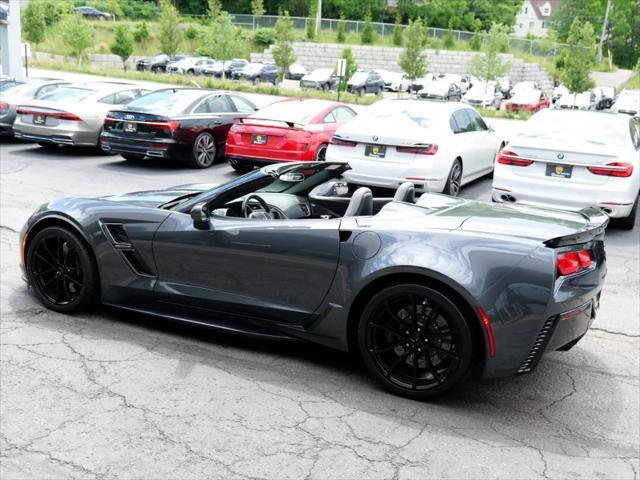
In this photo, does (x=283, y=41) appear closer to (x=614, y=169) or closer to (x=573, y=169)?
(x=573, y=169)

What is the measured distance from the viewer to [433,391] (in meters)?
4.13

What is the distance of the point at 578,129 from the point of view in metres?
9.38

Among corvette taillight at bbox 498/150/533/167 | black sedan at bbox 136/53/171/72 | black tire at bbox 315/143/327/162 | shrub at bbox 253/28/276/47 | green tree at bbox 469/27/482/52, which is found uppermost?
green tree at bbox 469/27/482/52

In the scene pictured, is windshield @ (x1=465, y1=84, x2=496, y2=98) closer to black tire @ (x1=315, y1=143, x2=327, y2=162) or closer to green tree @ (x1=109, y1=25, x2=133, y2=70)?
green tree @ (x1=109, y1=25, x2=133, y2=70)

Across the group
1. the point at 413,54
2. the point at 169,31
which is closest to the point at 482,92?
the point at 413,54

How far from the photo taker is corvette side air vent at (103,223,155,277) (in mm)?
4980

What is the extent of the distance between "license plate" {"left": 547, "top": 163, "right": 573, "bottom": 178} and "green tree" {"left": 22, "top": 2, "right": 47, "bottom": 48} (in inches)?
1704

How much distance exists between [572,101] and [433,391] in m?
30.7

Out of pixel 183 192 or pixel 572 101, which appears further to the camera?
pixel 572 101

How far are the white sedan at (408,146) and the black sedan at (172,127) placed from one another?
351cm

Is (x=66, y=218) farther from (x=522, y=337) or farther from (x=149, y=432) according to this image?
(x=522, y=337)

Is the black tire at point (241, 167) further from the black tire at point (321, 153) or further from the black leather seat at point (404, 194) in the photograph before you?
the black leather seat at point (404, 194)

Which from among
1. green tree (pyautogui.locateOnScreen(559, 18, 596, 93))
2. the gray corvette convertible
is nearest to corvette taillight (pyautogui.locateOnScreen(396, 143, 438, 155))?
the gray corvette convertible

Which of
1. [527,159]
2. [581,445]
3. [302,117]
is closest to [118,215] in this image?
[581,445]
